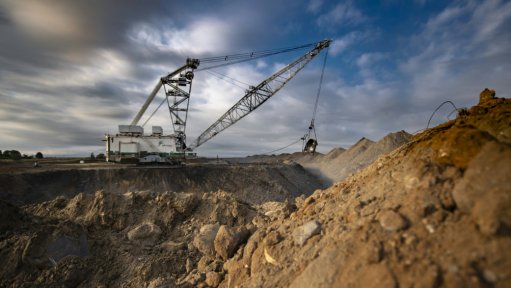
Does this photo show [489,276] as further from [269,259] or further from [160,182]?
[160,182]

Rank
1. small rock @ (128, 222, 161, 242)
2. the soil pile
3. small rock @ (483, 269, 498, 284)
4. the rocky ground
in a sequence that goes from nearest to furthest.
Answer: small rock @ (483, 269, 498, 284) < the rocky ground < small rock @ (128, 222, 161, 242) < the soil pile

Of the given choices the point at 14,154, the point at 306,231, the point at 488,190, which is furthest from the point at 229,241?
the point at 14,154

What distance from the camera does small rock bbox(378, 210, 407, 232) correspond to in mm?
3379

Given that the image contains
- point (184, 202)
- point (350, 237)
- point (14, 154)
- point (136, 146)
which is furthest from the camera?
point (14, 154)

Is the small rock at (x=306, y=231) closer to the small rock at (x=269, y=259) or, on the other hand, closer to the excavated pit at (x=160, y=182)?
the small rock at (x=269, y=259)

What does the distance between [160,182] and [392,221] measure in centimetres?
2448

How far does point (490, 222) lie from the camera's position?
2.91 m

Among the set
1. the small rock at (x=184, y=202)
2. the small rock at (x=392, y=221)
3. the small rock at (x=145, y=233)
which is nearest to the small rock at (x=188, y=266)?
the small rock at (x=145, y=233)

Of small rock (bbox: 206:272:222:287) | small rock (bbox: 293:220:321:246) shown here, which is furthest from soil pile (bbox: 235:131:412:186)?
small rock (bbox: 293:220:321:246)

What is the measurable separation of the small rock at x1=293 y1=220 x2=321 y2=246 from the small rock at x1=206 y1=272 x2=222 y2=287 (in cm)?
165

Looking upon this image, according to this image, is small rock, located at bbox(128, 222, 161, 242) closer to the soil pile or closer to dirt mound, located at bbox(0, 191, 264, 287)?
dirt mound, located at bbox(0, 191, 264, 287)

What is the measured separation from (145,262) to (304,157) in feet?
129

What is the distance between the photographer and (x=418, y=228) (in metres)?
3.28

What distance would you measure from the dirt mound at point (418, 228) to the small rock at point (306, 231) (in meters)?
0.01
